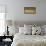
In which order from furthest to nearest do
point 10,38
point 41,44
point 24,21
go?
point 24,21 < point 10,38 < point 41,44

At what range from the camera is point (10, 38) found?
193 inches

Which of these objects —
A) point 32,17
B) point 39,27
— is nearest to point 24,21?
point 32,17

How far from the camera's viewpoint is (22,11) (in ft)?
17.1

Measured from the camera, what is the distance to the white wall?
5199 millimetres

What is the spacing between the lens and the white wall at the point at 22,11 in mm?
5199

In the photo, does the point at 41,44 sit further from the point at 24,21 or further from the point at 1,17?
the point at 1,17

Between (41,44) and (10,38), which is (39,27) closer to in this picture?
(10,38)

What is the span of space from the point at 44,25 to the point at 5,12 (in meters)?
Answer: 1.71

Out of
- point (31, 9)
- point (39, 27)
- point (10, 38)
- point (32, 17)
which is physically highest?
point (31, 9)

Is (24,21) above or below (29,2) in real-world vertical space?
below

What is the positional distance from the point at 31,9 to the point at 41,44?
235 centimetres

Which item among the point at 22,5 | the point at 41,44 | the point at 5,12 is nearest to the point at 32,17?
the point at 22,5

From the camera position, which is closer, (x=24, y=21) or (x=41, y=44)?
(x=41, y=44)

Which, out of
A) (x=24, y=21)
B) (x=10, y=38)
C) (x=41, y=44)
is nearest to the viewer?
(x=41, y=44)
